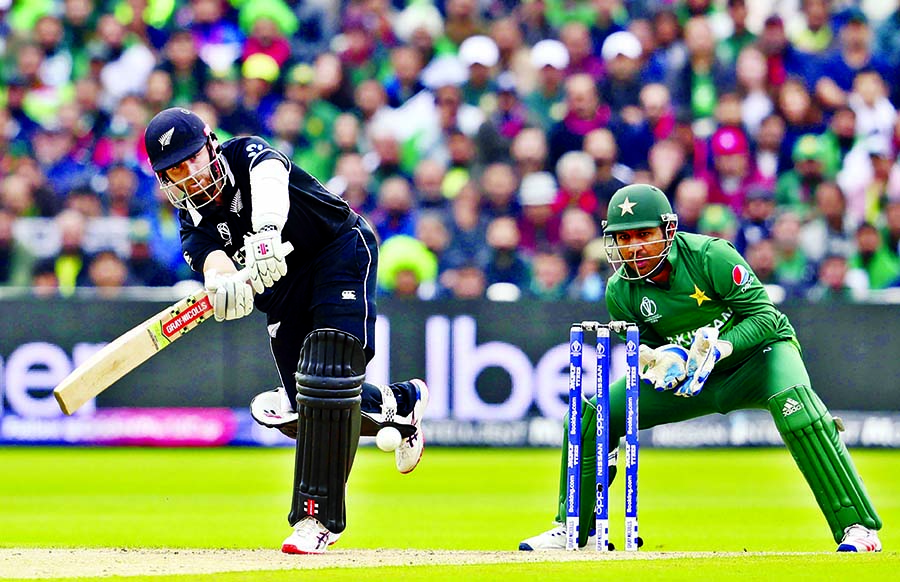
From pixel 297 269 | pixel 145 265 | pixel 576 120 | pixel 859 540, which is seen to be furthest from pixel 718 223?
pixel 297 269

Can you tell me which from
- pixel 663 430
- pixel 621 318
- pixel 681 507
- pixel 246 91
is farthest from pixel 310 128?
pixel 621 318

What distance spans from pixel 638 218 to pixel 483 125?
7.23 m

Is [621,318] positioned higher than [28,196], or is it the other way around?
[28,196]

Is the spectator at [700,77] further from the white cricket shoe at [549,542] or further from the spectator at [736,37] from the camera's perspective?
the white cricket shoe at [549,542]

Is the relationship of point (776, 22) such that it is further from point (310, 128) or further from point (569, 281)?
point (310, 128)

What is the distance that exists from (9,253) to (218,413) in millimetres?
2470

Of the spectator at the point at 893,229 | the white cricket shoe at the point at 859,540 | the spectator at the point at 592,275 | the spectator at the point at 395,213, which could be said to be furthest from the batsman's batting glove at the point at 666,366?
the spectator at the point at 893,229

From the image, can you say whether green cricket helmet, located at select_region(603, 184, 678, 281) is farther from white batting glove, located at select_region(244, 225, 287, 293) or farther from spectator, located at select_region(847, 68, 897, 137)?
spectator, located at select_region(847, 68, 897, 137)

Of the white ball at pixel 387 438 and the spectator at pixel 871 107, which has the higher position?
the spectator at pixel 871 107

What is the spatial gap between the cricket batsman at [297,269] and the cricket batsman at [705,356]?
1.11m

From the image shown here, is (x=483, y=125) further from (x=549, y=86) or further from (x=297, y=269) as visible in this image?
(x=297, y=269)

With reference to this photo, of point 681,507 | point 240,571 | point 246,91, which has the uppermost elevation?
point 246,91

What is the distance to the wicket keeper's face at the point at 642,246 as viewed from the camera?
7449 mm

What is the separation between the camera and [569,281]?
13.6 m
